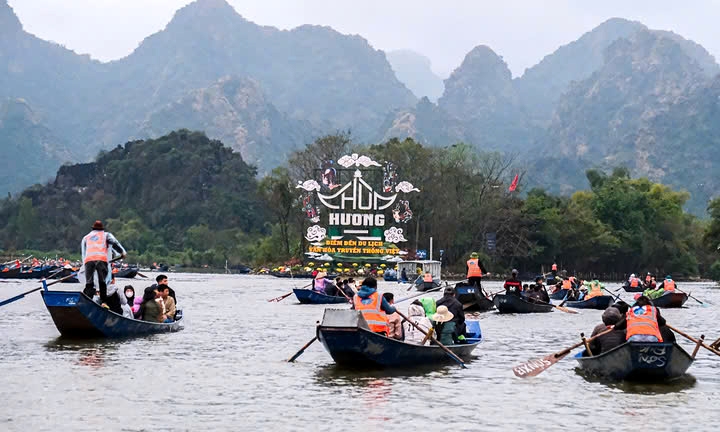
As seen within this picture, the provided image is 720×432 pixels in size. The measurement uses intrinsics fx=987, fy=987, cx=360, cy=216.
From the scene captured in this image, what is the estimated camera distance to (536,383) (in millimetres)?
19562

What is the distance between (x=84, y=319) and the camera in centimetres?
2467

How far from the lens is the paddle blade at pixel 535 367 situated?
20172 millimetres

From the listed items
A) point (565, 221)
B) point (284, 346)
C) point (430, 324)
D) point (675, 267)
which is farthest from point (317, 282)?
point (675, 267)

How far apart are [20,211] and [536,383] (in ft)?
475

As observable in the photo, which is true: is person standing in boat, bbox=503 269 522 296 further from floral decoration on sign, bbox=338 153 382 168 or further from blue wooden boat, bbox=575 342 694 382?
floral decoration on sign, bbox=338 153 382 168

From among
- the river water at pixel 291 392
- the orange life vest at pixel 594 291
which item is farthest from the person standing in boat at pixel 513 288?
the river water at pixel 291 392

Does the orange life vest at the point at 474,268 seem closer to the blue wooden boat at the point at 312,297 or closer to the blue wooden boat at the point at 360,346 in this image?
the blue wooden boat at the point at 312,297

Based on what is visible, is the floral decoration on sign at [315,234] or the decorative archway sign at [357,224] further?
the floral decoration on sign at [315,234]

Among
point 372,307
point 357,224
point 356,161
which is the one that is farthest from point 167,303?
point 356,161

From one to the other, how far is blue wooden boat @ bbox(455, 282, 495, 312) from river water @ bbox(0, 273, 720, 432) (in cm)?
1073

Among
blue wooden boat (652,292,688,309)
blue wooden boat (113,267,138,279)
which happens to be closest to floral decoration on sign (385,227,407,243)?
blue wooden boat (113,267,138,279)

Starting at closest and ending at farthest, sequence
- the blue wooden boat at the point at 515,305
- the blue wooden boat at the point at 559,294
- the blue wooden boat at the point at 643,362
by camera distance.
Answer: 1. the blue wooden boat at the point at 643,362
2. the blue wooden boat at the point at 515,305
3. the blue wooden boat at the point at 559,294

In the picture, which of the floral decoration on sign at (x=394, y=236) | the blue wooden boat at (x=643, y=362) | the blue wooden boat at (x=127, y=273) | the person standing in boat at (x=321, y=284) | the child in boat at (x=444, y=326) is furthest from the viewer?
the floral decoration on sign at (x=394, y=236)

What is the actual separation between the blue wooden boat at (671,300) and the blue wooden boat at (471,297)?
42.3ft
